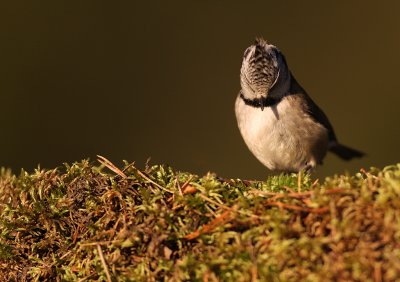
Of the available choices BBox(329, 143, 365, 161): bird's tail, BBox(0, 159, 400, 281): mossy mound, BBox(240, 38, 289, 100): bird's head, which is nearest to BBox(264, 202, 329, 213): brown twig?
BBox(0, 159, 400, 281): mossy mound

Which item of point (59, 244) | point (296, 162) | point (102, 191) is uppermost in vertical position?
point (102, 191)

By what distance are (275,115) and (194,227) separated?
2272mm

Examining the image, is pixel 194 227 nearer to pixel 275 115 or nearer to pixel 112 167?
pixel 112 167

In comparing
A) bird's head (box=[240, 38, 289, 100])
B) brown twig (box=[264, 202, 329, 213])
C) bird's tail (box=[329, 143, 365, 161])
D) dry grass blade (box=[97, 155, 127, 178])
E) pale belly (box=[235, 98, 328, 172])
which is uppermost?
bird's head (box=[240, 38, 289, 100])

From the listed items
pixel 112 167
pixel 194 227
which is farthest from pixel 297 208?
pixel 112 167

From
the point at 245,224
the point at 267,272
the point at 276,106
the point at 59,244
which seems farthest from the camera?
the point at 276,106

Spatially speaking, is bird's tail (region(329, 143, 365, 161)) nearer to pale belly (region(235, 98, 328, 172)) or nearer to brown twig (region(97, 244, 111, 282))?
pale belly (region(235, 98, 328, 172))

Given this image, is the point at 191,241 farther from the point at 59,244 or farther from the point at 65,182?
the point at 65,182

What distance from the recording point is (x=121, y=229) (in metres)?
1.76

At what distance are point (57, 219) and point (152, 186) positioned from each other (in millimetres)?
373

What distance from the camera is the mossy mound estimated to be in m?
1.46

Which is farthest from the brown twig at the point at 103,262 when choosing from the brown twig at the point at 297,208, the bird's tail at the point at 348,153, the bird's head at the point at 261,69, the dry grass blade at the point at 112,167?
the bird's tail at the point at 348,153

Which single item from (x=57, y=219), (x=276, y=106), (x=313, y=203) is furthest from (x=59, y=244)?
(x=276, y=106)

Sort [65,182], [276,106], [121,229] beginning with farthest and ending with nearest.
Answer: [276,106] < [65,182] < [121,229]
